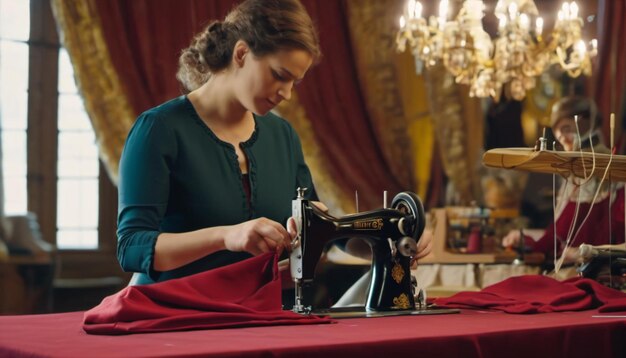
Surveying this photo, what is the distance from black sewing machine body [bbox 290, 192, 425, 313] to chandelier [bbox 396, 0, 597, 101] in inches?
103

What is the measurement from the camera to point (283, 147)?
2348mm

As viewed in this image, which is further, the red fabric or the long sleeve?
the red fabric

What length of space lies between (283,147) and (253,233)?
0.54 m

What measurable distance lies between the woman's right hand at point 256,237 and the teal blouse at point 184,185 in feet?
0.59

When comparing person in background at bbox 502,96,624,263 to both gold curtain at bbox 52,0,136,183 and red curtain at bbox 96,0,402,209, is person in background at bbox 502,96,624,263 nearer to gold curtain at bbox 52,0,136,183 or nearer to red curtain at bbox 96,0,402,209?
red curtain at bbox 96,0,402,209

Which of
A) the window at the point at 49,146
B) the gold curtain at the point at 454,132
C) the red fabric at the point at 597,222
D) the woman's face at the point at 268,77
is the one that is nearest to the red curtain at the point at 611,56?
the gold curtain at the point at 454,132

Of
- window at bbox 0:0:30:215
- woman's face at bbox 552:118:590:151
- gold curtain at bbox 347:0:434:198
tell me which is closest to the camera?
woman's face at bbox 552:118:590:151

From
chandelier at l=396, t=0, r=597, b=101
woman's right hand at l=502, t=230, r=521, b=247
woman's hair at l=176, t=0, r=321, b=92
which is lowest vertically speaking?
woman's right hand at l=502, t=230, r=521, b=247

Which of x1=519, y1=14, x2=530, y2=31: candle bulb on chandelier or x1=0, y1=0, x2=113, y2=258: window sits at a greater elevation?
x1=519, y1=14, x2=530, y2=31: candle bulb on chandelier

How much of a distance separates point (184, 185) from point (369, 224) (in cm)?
41

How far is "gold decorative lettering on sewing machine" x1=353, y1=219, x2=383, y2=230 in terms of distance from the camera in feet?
6.76

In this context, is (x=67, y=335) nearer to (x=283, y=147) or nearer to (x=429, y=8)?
(x=283, y=147)

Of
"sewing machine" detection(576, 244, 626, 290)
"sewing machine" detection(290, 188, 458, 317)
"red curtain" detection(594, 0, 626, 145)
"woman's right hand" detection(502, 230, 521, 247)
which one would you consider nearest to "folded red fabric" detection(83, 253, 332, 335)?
"sewing machine" detection(290, 188, 458, 317)

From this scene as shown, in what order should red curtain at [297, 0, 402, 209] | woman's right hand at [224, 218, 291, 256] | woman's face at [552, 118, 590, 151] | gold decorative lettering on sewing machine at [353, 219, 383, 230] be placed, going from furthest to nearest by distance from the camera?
red curtain at [297, 0, 402, 209] < woman's face at [552, 118, 590, 151] < gold decorative lettering on sewing machine at [353, 219, 383, 230] < woman's right hand at [224, 218, 291, 256]
